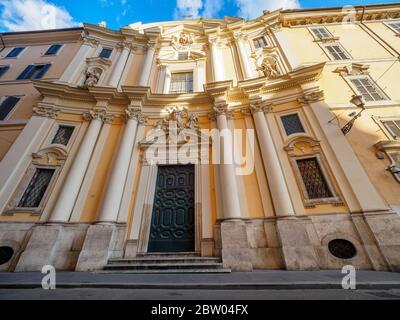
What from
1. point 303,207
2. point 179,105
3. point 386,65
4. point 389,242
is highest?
point 386,65

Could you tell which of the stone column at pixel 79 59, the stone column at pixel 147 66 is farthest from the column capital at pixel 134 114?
the stone column at pixel 79 59

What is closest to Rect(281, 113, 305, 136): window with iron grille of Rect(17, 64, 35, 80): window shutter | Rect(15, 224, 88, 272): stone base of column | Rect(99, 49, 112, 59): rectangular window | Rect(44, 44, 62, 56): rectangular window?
Rect(15, 224, 88, 272): stone base of column

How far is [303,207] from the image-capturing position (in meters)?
6.39

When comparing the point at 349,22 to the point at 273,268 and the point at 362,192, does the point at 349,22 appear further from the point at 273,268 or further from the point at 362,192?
the point at 273,268

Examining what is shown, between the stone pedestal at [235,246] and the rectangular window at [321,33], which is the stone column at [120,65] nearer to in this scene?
the stone pedestal at [235,246]

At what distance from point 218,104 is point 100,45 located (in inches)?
429

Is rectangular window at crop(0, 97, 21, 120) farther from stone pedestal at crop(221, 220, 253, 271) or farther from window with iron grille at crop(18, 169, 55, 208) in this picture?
stone pedestal at crop(221, 220, 253, 271)

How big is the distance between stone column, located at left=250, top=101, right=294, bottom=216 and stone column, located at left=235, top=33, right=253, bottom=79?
3.00 m

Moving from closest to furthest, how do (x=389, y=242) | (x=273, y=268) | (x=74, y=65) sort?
(x=389, y=242) < (x=273, y=268) < (x=74, y=65)

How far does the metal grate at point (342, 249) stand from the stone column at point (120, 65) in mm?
12899

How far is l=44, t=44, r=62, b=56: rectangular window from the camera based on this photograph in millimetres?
12895

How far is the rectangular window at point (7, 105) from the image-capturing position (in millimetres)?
9469

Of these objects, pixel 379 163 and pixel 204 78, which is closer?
pixel 379 163
